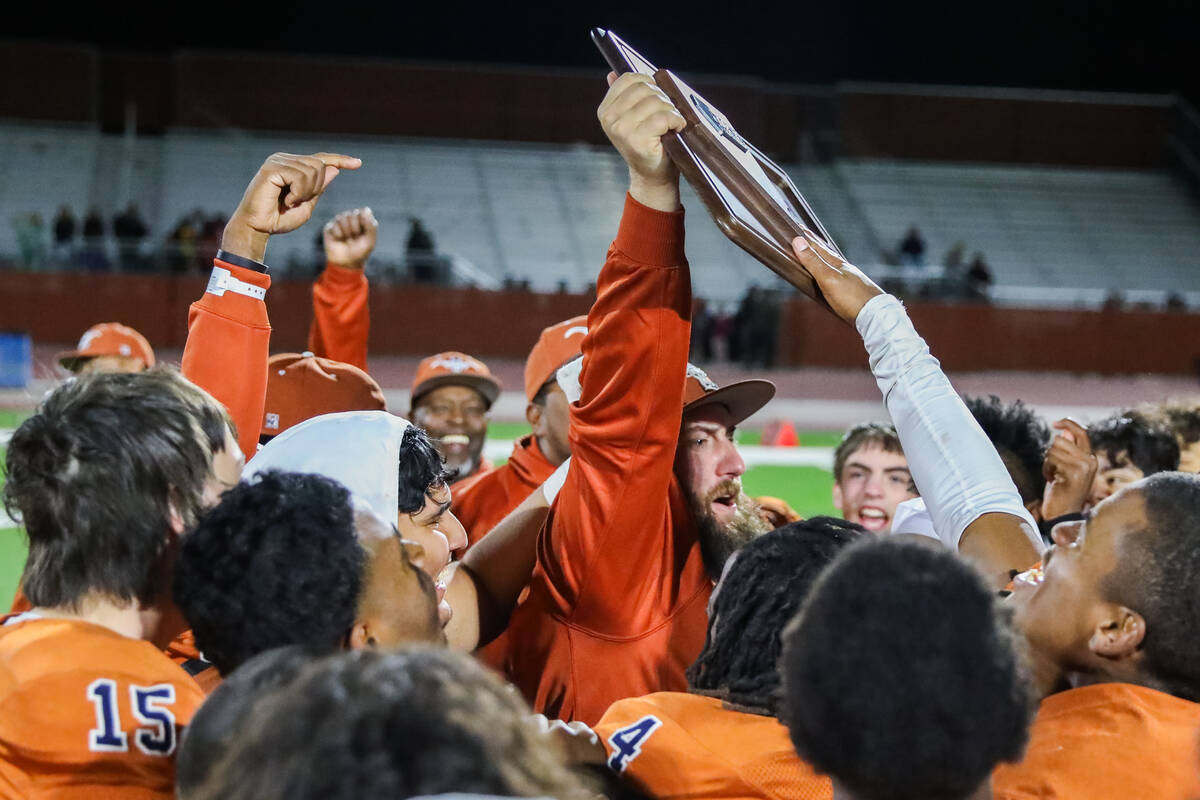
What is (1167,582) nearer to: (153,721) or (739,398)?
(739,398)

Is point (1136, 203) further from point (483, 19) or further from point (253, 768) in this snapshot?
point (253, 768)

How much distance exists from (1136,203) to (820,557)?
36.2 m

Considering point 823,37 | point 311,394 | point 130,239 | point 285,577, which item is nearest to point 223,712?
point 285,577

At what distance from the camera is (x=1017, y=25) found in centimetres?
3753

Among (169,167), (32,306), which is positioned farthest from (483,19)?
(32,306)

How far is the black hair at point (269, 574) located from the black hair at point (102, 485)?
0.12m

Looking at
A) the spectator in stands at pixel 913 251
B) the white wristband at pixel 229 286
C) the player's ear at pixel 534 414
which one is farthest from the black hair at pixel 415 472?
the spectator in stands at pixel 913 251

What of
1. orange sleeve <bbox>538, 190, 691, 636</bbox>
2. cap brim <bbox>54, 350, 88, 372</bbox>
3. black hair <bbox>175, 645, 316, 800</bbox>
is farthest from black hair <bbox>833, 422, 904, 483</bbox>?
cap brim <bbox>54, 350, 88, 372</bbox>

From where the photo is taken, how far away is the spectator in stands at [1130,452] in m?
4.28

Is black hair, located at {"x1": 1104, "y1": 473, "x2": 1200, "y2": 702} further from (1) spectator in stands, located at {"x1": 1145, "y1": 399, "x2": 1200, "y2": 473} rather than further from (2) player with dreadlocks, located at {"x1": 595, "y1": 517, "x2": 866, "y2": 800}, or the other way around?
(1) spectator in stands, located at {"x1": 1145, "y1": 399, "x2": 1200, "y2": 473}

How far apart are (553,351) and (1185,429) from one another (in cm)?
252

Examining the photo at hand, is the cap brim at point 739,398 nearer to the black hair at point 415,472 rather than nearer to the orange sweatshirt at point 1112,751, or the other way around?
the black hair at point 415,472

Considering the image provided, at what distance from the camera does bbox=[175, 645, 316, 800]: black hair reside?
5.00 ft

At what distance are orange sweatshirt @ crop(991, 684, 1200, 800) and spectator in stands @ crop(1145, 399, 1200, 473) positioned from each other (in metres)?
2.62
